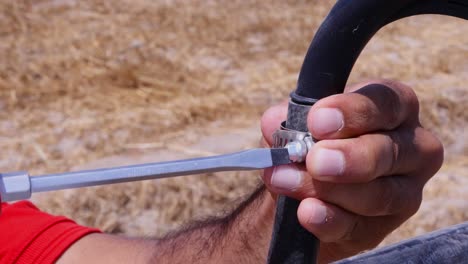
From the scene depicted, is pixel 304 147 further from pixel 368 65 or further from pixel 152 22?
pixel 152 22

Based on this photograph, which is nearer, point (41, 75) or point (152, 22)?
point (41, 75)

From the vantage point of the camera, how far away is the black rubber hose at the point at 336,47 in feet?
1.73

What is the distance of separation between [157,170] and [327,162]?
0.16 m

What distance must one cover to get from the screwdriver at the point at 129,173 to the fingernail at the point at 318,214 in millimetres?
70

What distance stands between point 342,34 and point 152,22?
3435mm

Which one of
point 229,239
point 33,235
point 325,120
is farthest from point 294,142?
point 33,235

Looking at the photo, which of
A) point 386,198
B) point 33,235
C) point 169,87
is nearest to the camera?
point 386,198

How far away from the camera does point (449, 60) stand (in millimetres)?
3637

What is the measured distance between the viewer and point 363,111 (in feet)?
2.04

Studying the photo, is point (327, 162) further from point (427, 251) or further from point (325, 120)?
point (427, 251)

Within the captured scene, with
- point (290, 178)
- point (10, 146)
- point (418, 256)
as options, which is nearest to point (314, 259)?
point (290, 178)

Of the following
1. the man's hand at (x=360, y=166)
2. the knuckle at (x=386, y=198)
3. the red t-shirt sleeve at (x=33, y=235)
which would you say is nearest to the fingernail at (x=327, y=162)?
the man's hand at (x=360, y=166)

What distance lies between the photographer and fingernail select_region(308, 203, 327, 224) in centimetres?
58

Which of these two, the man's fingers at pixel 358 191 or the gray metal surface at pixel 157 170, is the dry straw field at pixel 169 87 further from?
the gray metal surface at pixel 157 170
